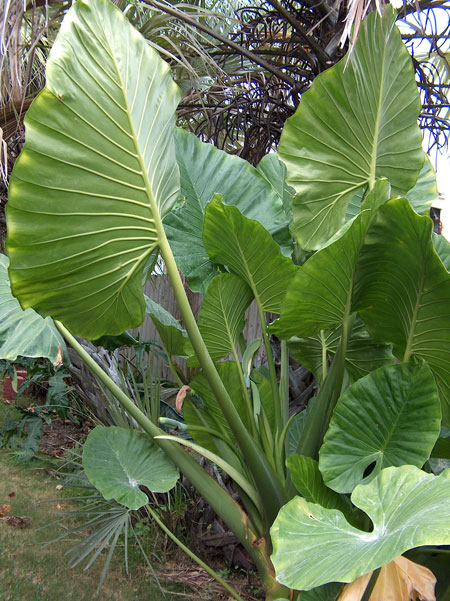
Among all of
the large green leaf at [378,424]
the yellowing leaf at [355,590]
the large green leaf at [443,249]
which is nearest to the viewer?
the yellowing leaf at [355,590]

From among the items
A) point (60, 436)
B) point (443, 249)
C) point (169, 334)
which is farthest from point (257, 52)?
point (60, 436)

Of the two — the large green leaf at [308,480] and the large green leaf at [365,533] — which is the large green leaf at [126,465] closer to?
the large green leaf at [308,480]

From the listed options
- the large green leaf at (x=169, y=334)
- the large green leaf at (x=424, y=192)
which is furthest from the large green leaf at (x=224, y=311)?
the large green leaf at (x=424, y=192)

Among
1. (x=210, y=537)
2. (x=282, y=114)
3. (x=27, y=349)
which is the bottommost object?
(x=210, y=537)

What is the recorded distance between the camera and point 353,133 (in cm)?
178

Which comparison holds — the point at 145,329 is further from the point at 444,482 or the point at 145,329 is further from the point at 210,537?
the point at 444,482

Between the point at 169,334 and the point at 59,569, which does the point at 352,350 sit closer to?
the point at 169,334

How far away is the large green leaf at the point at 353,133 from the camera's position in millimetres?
1676

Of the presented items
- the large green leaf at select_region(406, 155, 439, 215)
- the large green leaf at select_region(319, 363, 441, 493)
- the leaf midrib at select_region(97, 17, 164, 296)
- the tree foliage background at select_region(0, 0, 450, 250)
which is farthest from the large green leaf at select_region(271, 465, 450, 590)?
the tree foliage background at select_region(0, 0, 450, 250)

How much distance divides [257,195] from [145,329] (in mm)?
3658

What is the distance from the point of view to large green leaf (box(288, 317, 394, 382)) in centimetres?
194

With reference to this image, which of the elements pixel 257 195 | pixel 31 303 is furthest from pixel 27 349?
pixel 257 195

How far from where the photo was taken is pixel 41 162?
1.25 meters

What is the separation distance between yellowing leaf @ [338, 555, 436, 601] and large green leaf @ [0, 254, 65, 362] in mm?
1246
